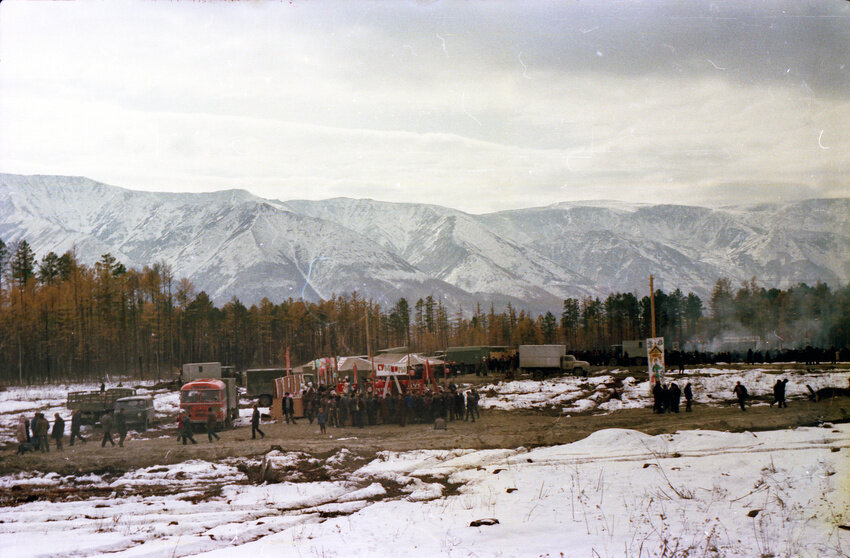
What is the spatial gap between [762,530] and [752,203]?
981 centimetres

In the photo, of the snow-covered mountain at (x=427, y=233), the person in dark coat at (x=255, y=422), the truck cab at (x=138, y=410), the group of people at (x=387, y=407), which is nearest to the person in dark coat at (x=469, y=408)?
the group of people at (x=387, y=407)

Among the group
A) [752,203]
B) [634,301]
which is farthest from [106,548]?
[634,301]

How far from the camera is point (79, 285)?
1873cm

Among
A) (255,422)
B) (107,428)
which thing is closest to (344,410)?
(255,422)

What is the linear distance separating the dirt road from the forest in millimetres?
2543

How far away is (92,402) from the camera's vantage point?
634 inches

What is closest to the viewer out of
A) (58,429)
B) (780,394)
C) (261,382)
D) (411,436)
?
(58,429)

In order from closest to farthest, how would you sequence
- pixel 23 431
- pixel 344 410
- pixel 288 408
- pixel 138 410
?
pixel 23 431 → pixel 138 410 → pixel 344 410 → pixel 288 408

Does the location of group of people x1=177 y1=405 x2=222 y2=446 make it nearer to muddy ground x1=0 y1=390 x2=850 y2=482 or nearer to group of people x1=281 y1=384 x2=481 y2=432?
muddy ground x1=0 y1=390 x2=850 y2=482

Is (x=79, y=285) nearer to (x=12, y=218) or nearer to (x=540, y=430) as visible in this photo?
(x=12, y=218)

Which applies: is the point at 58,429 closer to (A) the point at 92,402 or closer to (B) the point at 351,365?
(A) the point at 92,402

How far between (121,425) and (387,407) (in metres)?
7.15

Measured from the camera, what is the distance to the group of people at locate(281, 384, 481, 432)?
17.8m

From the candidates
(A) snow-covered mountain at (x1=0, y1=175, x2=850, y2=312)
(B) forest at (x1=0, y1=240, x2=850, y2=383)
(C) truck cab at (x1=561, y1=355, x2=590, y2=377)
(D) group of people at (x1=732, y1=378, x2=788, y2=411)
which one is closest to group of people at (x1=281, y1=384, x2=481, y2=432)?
(B) forest at (x1=0, y1=240, x2=850, y2=383)
